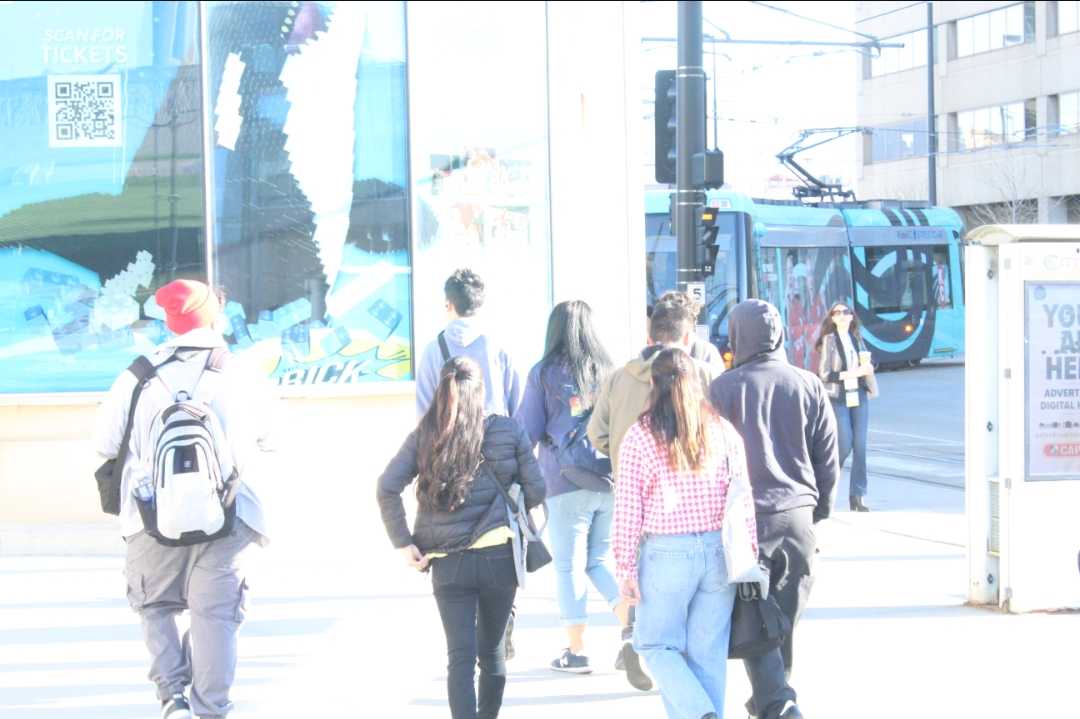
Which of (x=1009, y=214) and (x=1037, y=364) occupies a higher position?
(x=1009, y=214)

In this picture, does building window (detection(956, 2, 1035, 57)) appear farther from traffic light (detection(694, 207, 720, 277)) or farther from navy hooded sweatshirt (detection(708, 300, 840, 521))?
navy hooded sweatshirt (detection(708, 300, 840, 521))

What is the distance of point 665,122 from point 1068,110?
3821 centimetres

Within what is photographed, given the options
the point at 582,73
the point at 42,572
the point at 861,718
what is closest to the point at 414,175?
the point at 582,73

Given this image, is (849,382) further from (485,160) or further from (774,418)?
(774,418)

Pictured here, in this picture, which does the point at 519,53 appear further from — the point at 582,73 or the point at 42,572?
the point at 42,572

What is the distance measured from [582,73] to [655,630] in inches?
229

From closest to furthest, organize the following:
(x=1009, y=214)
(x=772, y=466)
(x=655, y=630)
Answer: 1. (x=655, y=630)
2. (x=772, y=466)
3. (x=1009, y=214)

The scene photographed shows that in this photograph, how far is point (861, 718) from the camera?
4.54 m

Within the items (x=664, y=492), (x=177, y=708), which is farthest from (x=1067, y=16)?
(x=177, y=708)

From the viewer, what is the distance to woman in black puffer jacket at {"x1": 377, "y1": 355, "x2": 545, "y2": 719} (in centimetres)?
391

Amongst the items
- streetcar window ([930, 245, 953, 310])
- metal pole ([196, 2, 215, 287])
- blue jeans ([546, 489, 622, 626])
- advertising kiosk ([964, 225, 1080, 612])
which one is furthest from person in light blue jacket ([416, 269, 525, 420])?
streetcar window ([930, 245, 953, 310])

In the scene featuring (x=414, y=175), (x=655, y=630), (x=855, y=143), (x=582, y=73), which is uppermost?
(x=855, y=143)

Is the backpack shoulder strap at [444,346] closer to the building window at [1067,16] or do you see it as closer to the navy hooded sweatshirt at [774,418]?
the navy hooded sweatshirt at [774,418]

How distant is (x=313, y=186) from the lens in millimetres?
8164
